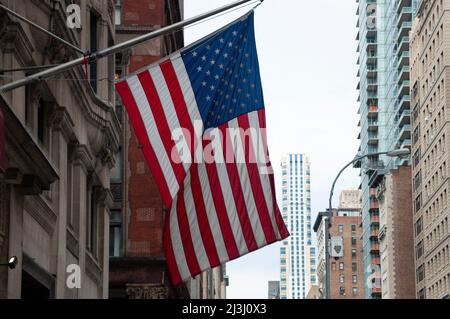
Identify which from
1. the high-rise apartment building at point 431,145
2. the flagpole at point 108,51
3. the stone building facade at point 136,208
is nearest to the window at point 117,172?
the stone building facade at point 136,208

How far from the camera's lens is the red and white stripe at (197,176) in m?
20.0

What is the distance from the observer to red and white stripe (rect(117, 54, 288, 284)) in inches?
789

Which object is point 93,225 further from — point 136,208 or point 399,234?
point 399,234

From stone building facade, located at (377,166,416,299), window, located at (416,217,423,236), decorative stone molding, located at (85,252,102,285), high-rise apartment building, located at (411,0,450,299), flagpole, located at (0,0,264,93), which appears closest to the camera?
flagpole, located at (0,0,264,93)

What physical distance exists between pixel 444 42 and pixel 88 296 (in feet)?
306

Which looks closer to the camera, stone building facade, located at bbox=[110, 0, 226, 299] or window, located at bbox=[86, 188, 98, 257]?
window, located at bbox=[86, 188, 98, 257]

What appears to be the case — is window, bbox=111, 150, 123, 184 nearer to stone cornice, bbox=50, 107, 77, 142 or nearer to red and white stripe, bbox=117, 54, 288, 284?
stone cornice, bbox=50, 107, 77, 142

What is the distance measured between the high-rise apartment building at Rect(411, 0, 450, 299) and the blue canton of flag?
101m

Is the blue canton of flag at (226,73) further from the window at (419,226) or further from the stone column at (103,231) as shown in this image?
the window at (419,226)

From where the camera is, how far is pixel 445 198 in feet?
405

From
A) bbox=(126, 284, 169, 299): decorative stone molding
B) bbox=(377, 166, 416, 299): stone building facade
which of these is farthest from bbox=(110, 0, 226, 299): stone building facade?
bbox=(377, 166, 416, 299): stone building facade

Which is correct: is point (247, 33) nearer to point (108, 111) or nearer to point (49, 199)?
point (49, 199)

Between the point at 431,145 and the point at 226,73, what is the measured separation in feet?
373

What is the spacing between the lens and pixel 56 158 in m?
30.0
